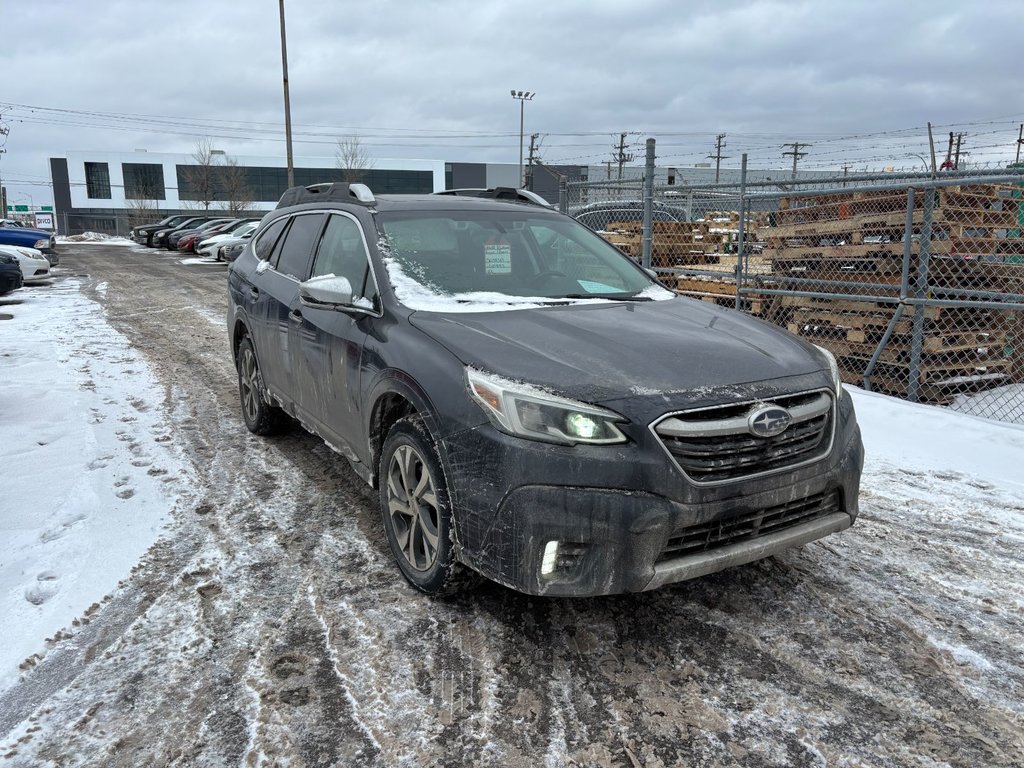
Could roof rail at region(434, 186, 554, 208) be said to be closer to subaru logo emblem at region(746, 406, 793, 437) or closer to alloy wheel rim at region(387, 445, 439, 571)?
alloy wheel rim at region(387, 445, 439, 571)

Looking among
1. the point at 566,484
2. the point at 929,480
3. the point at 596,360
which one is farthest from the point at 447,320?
the point at 929,480

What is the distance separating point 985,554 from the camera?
12.4ft

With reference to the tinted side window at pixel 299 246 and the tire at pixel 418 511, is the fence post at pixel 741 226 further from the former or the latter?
the tire at pixel 418 511

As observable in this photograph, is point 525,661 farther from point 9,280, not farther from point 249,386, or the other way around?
point 9,280

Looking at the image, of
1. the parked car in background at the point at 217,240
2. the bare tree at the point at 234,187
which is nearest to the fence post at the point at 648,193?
the parked car in background at the point at 217,240

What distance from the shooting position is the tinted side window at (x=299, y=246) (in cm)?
475

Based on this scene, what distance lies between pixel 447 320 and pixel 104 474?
2942mm

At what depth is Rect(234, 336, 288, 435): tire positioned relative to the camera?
5.60m

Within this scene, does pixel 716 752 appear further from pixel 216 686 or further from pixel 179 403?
pixel 179 403

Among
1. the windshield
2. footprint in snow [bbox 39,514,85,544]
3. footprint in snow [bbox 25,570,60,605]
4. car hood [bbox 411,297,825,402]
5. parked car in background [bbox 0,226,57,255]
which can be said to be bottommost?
footprint in snow [bbox 25,570,60,605]

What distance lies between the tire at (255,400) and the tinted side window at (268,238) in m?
0.66

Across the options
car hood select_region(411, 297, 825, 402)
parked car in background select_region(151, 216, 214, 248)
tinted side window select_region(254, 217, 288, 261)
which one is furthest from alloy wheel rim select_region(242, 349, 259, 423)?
Result: parked car in background select_region(151, 216, 214, 248)

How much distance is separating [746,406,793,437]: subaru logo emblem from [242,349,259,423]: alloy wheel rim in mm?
3962

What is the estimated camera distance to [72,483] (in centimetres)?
467
